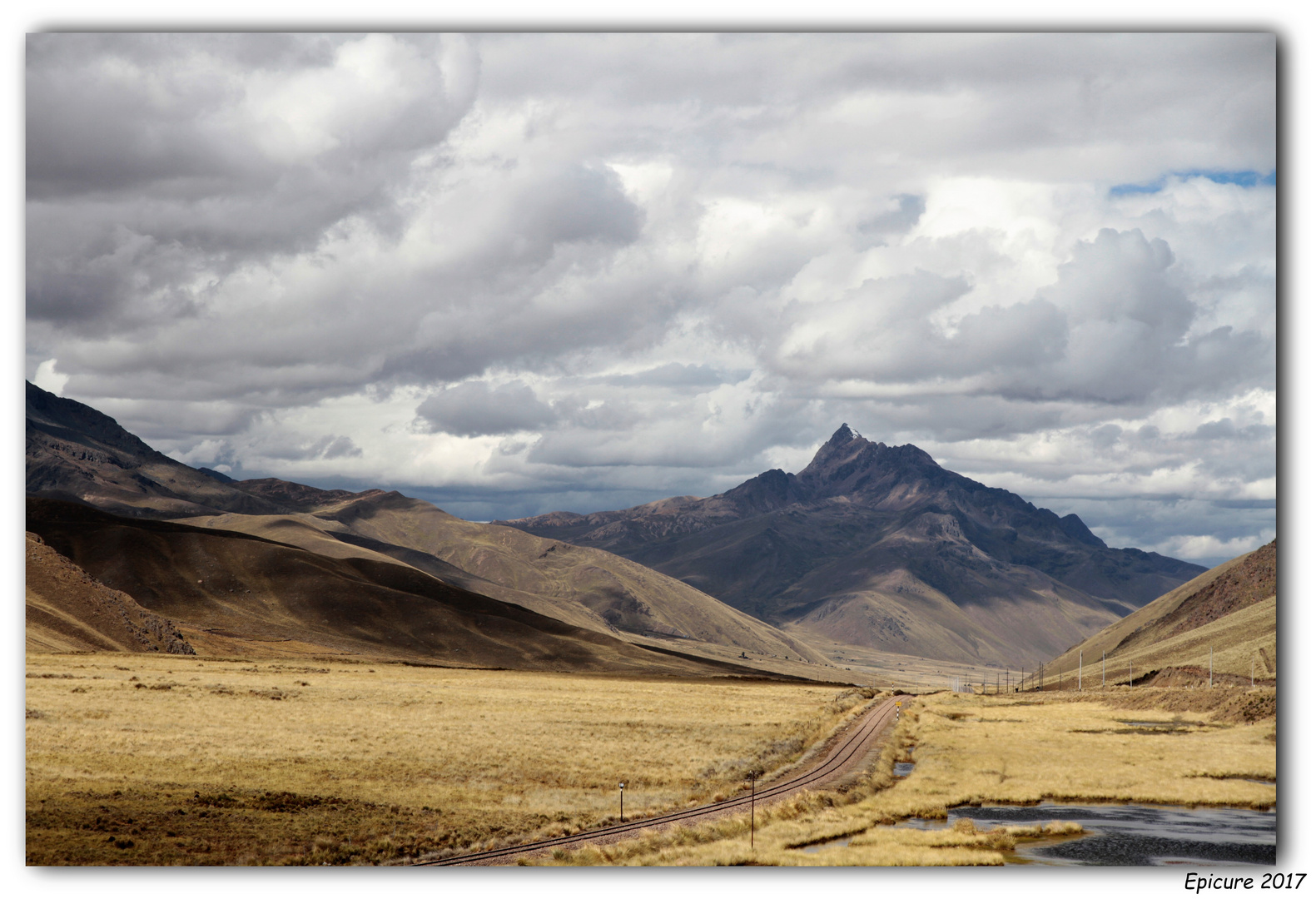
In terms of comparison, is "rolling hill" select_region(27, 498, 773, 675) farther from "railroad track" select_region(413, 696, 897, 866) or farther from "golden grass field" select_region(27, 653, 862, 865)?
"railroad track" select_region(413, 696, 897, 866)

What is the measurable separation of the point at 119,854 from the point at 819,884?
18.8 m

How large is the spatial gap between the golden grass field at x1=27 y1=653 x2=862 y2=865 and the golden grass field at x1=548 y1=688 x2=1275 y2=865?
5.17m

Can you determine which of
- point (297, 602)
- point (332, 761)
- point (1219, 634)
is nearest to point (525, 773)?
point (332, 761)

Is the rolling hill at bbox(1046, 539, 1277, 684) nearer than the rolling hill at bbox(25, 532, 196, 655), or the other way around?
the rolling hill at bbox(25, 532, 196, 655)

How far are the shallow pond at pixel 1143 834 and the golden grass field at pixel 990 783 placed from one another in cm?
87

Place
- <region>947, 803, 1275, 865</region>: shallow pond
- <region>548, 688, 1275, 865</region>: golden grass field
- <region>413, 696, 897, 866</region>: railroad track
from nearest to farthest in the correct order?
<region>413, 696, 897, 866</region>: railroad track, <region>548, 688, 1275, 865</region>: golden grass field, <region>947, 803, 1275, 865</region>: shallow pond

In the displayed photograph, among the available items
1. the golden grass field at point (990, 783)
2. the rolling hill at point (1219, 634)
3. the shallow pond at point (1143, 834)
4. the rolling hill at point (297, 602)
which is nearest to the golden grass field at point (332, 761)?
the golden grass field at point (990, 783)

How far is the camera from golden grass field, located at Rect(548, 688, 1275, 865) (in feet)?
92.5

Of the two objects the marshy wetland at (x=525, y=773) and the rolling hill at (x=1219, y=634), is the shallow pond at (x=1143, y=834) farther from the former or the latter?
the rolling hill at (x=1219, y=634)

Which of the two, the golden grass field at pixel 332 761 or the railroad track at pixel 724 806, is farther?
the golden grass field at pixel 332 761

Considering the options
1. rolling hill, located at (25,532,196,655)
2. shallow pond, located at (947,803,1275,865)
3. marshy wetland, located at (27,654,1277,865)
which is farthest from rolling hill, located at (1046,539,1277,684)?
rolling hill, located at (25,532,196,655)

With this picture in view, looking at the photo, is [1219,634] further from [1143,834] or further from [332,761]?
[332,761]

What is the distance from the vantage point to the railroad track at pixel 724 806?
91.3 feet

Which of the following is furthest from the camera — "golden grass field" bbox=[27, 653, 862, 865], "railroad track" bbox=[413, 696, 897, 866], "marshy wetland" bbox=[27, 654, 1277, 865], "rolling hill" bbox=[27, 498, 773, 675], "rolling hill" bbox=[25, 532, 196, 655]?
"rolling hill" bbox=[27, 498, 773, 675]
